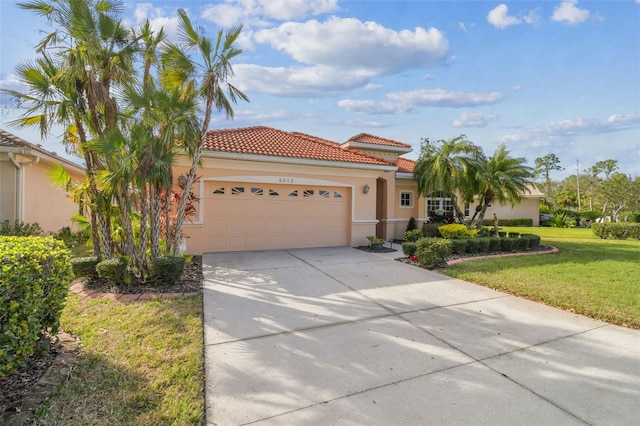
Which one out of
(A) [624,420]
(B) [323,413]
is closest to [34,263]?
(B) [323,413]

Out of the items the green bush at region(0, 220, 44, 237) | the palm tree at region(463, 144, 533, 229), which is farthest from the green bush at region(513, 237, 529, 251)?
the green bush at region(0, 220, 44, 237)

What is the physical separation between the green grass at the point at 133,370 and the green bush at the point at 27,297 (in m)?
0.52

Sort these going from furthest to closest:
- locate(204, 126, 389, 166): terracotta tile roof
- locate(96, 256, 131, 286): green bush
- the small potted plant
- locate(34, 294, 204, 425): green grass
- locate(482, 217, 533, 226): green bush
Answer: locate(482, 217, 533, 226): green bush
the small potted plant
locate(204, 126, 389, 166): terracotta tile roof
locate(96, 256, 131, 286): green bush
locate(34, 294, 204, 425): green grass

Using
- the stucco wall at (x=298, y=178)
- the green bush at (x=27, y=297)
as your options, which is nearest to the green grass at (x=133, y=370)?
the green bush at (x=27, y=297)

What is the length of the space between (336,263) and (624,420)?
715 cm

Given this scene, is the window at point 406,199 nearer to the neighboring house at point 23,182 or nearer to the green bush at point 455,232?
the green bush at point 455,232

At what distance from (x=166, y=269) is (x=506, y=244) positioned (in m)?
12.1

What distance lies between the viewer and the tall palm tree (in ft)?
23.5

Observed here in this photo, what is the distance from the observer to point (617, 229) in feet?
61.5

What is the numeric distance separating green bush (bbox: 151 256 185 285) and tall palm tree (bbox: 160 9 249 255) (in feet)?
3.51

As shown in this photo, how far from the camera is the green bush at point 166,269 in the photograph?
6.53 meters

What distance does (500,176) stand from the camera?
13820 mm

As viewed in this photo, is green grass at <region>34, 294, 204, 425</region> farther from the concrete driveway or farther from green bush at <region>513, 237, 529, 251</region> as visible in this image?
green bush at <region>513, 237, 529, 251</region>

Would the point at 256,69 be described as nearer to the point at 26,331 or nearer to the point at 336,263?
the point at 336,263
